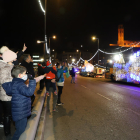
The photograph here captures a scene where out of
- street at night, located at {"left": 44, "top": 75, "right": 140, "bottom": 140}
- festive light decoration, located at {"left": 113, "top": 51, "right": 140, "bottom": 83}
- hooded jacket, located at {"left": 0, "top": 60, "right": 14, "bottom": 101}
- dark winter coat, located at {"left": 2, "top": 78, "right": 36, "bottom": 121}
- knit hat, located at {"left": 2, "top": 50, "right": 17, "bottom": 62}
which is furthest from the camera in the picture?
festive light decoration, located at {"left": 113, "top": 51, "right": 140, "bottom": 83}

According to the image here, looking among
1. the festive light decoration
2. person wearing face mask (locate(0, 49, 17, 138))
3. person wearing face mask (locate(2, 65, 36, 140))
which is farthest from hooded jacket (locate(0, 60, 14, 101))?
the festive light decoration

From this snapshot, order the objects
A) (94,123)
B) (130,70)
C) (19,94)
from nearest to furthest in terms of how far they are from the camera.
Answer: (19,94), (94,123), (130,70)

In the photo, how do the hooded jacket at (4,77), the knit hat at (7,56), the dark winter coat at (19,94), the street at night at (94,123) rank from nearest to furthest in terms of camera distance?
the dark winter coat at (19,94) → the hooded jacket at (4,77) → the knit hat at (7,56) → the street at night at (94,123)

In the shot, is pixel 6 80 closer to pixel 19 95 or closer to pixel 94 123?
pixel 19 95

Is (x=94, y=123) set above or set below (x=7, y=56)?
below

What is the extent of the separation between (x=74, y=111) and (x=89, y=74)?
26.2 meters

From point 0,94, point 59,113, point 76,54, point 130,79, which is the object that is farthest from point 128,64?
point 76,54

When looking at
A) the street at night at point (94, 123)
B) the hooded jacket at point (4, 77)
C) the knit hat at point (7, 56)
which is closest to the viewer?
the hooded jacket at point (4, 77)

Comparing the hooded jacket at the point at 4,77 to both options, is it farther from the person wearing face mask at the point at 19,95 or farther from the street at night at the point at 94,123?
the street at night at the point at 94,123

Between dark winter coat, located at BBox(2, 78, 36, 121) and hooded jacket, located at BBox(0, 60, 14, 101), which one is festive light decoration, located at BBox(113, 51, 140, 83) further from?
dark winter coat, located at BBox(2, 78, 36, 121)

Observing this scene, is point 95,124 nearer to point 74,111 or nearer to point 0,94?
point 74,111

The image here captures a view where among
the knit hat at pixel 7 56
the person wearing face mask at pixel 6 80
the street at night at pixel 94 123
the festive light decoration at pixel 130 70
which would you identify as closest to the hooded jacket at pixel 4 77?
the person wearing face mask at pixel 6 80

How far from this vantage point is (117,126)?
454 cm

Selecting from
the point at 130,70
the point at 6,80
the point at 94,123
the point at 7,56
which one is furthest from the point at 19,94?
the point at 130,70
